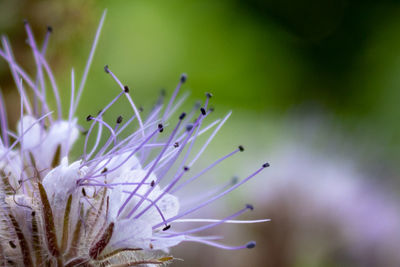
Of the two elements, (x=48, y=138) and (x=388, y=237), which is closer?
(x=48, y=138)

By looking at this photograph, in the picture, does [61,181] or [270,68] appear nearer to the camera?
[61,181]

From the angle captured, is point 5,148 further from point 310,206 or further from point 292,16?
point 292,16

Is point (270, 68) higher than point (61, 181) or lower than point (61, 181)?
higher

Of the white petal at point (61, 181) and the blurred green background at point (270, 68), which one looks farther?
the blurred green background at point (270, 68)

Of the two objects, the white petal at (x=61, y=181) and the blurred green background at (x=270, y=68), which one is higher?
the blurred green background at (x=270, y=68)

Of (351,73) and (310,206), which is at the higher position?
(351,73)

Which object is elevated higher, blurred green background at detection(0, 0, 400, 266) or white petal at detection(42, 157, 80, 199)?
blurred green background at detection(0, 0, 400, 266)

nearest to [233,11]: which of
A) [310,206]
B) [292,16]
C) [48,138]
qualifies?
[292,16]

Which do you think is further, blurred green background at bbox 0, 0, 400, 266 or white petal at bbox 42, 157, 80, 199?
blurred green background at bbox 0, 0, 400, 266
